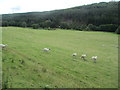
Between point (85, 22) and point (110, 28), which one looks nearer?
point (110, 28)

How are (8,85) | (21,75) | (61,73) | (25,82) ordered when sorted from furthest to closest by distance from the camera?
(61,73) → (21,75) → (25,82) → (8,85)

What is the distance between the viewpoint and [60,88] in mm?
8711

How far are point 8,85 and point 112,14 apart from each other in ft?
313

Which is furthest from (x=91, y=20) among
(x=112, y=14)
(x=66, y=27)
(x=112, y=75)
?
(x=112, y=75)

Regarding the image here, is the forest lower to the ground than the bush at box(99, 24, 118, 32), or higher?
higher

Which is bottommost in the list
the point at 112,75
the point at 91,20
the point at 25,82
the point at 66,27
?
the point at 112,75

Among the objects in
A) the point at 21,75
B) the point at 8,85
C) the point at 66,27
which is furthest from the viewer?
the point at 66,27

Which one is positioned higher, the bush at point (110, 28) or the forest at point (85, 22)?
the forest at point (85, 22)

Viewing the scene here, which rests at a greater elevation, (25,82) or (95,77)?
(25,82)

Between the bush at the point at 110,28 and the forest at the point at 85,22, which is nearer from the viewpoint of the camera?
the bush at the point at 110,28

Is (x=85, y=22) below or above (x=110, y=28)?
above

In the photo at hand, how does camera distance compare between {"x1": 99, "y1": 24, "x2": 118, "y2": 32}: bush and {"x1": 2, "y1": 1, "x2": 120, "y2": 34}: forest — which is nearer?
{"x1": 99, "y1": 24, "x2": 118, "y2": 32}: bush

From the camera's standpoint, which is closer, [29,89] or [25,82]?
[29,89]

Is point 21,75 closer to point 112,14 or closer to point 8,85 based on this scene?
point 8,85
